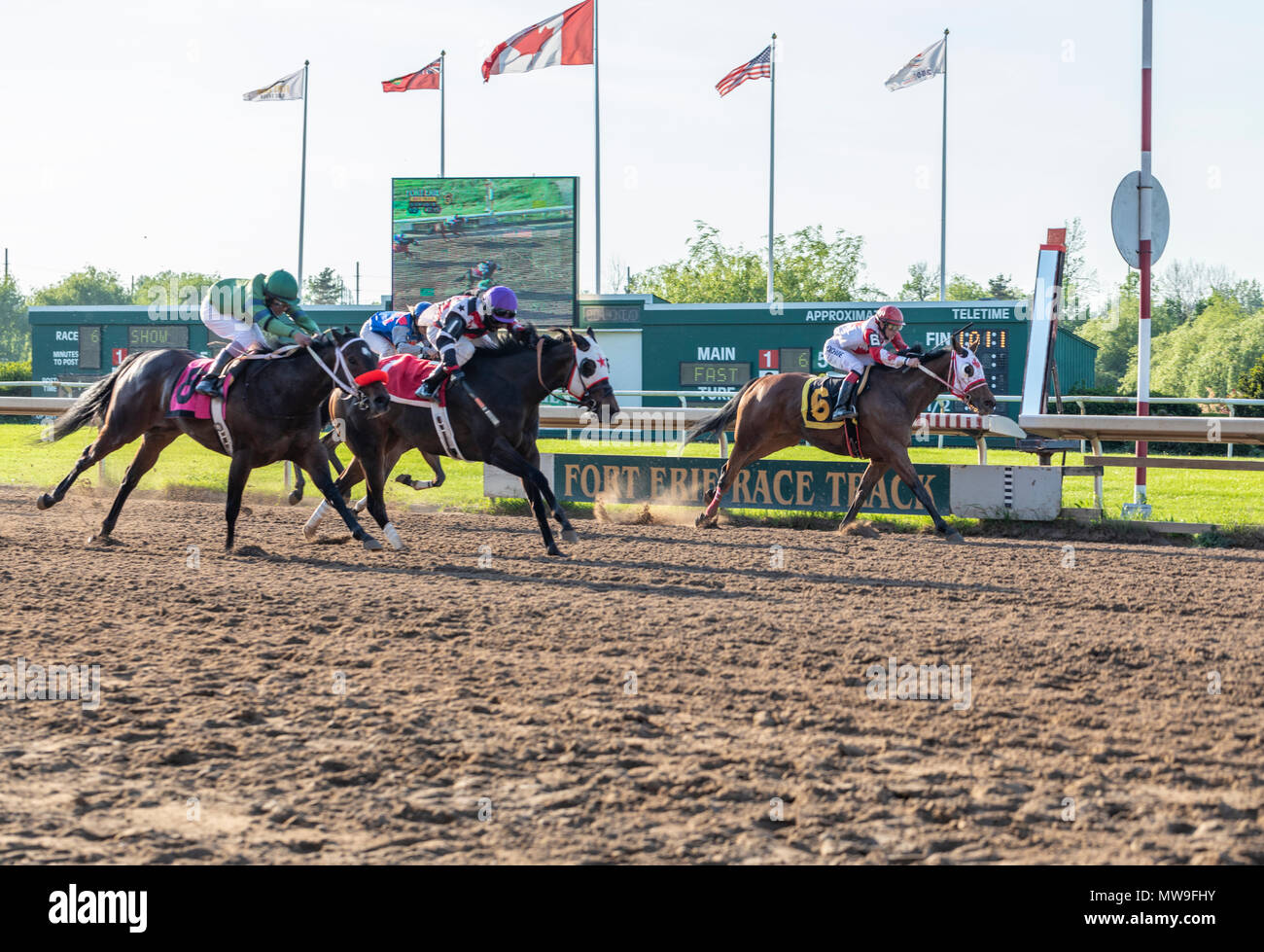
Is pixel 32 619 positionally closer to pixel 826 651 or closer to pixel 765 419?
pixel 826 651

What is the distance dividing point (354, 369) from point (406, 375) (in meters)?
0.87

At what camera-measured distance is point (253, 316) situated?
896 cm

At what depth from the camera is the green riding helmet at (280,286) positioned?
884 cm

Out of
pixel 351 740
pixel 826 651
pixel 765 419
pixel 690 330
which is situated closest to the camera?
pixel 351 740

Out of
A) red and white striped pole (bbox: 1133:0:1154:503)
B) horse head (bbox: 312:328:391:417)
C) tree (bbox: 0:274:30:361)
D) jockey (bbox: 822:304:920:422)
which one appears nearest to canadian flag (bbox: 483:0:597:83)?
red and white striped pole (bbox: 1133:0:1154:503)

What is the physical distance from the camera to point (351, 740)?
13.8 feet

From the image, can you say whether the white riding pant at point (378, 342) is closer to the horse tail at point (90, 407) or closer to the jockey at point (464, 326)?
the jockey at point (464, 326)

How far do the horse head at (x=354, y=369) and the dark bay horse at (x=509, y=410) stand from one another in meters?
0.76

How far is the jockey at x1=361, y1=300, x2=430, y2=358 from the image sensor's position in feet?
33.9

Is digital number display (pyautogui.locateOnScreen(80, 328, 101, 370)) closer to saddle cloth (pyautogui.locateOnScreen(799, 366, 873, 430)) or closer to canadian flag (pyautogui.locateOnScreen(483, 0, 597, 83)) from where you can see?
canadian flag (pyautogui.locateOnScreen(483, 0, 597, 83))

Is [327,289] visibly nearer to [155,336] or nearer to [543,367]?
[155,336]
